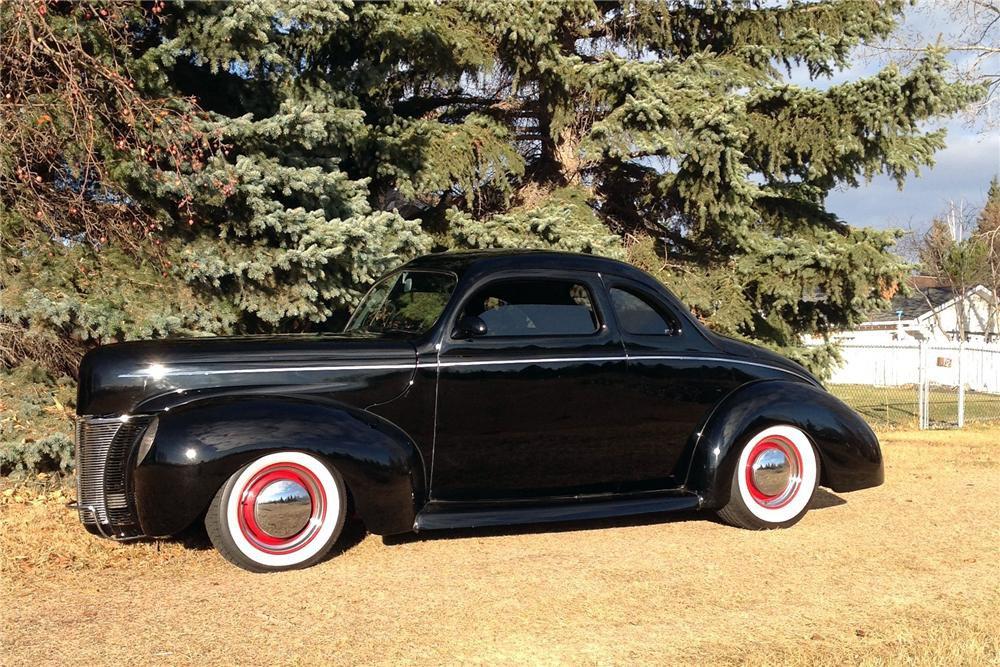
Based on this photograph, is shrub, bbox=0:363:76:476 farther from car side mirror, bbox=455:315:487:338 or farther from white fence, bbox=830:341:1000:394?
white fence, bbox=830:341:1000:394

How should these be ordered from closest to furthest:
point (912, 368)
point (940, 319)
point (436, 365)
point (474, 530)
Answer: point (436, 365) < point (474, 530) < point (912, 368) < point (940, 319)

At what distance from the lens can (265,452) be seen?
460 centimetres

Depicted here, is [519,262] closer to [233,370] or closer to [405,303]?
[405,303]

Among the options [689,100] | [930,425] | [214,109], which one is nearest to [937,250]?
[930,425]

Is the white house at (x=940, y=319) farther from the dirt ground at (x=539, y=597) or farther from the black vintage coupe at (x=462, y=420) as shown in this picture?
the dirt ground at (x=539, y=597)

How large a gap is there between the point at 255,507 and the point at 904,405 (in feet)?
59.5

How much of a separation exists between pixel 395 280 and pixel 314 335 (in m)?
0.85

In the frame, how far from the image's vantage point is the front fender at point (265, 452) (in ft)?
14.6

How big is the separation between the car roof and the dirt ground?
171 centimetres

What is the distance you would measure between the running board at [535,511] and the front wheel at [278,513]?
1.73ft

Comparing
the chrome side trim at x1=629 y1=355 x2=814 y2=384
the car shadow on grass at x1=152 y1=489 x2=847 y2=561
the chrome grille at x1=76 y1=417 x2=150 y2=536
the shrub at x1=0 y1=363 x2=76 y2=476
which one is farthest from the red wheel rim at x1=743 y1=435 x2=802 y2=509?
the shrub at x1=0 y1=363 x2=76 y2=476

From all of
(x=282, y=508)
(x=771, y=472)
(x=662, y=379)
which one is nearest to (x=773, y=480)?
(x=771, y=472)

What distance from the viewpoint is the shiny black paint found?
4613mm

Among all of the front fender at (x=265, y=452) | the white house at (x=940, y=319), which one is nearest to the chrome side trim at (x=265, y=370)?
the front fender at (x=265, y=452)
